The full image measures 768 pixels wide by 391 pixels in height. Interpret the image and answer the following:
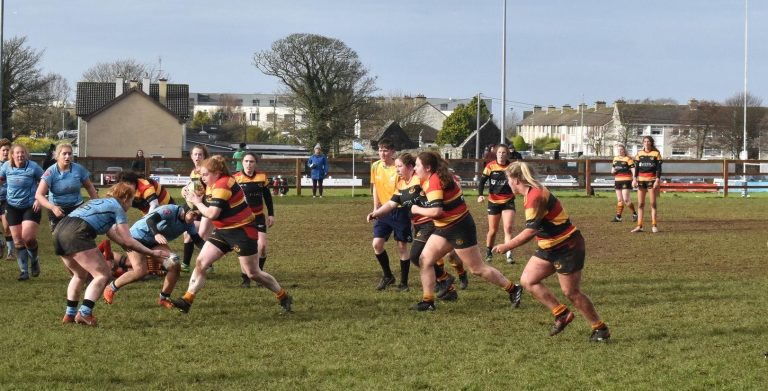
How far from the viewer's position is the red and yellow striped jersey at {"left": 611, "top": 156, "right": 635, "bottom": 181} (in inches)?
867

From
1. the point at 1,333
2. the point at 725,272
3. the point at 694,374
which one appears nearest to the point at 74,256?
the point at 1,333

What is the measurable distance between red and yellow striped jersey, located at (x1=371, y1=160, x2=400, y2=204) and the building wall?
202 feet

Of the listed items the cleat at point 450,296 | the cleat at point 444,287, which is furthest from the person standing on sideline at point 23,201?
the cleat at point 450,296

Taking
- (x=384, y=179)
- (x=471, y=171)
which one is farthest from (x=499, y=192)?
(x=471, y=171)

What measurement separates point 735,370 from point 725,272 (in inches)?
266

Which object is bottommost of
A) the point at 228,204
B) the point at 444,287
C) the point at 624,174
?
the point at 444,287

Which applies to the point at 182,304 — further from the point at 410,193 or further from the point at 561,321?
the point at 561,321

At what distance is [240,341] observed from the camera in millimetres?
8914

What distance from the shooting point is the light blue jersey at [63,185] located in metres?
12.1

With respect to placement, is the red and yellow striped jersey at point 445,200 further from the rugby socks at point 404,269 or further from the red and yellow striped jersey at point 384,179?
the rugby socks at point 404,269

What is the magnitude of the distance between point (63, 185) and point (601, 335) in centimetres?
699

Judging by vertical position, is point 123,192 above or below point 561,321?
above

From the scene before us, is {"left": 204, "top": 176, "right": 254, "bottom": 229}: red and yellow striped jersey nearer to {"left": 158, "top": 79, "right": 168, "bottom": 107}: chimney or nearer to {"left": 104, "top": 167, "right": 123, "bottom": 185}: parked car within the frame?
{"left": 104, "top": 167, "right": 123, "bottom": 185}: parked car

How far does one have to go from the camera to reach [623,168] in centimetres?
2206
